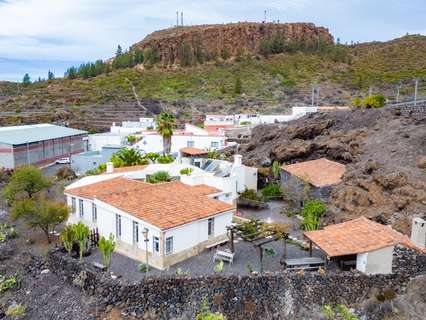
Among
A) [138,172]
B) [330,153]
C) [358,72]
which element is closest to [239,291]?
[138,172]

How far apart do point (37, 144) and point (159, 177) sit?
27.5m

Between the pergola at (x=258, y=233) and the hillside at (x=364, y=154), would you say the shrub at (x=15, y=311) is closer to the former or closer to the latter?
the pergola at (x=258, y=233)

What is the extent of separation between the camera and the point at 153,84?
8694 cm

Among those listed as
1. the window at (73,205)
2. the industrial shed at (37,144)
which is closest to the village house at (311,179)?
the window at (73,205)

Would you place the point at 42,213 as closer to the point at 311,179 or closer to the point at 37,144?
the point at 311,179

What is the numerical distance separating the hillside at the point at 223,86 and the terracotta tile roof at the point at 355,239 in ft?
167

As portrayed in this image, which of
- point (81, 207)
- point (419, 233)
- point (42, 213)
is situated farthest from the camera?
point (81, 207)

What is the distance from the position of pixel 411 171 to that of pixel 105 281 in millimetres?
19168

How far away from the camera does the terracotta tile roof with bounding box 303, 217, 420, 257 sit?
1700cm

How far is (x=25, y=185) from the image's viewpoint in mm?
30188

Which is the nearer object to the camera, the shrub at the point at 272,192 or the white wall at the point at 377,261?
the white wall at the point at 377,261

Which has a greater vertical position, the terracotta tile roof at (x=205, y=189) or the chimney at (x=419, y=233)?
the terracotta tile roof at (x=205, y=189)

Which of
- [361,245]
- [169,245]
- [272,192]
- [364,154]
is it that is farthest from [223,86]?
[361,245]

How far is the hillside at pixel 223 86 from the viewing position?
72375 millimetres
